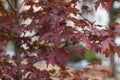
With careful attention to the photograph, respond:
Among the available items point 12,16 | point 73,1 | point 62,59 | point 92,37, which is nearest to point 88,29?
point 92,37

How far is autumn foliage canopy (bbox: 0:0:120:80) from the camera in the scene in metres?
2.13

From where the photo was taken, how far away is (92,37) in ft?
7.87

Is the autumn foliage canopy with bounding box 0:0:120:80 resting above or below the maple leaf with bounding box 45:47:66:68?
above

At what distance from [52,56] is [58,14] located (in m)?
0.26

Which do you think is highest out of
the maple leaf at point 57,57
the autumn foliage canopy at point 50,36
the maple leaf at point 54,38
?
the autumn foliage canopy at point 50,36

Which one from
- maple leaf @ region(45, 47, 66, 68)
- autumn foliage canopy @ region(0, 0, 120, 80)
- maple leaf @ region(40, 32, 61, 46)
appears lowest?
maple leaf @ region(45, 47, 66, 68)

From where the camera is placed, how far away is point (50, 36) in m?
2.14

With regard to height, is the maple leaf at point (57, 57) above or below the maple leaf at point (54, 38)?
below

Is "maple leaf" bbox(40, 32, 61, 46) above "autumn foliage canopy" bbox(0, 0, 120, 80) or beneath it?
beneath

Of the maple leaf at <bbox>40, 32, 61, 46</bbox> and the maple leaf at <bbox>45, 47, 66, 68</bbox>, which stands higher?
the maple leaf at <bbox>40, 32, 61, 46</bbox>

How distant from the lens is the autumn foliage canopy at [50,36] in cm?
213

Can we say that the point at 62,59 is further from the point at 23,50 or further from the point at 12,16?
the point at 12,16

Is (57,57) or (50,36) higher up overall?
(50,36)

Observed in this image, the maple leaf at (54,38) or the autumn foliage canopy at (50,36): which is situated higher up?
the autumn foliage canopy at (50,36)
